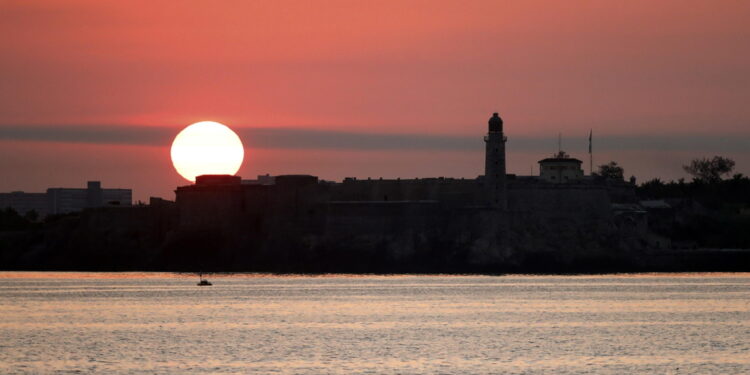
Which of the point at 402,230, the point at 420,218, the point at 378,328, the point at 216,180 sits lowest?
the point at 378,328

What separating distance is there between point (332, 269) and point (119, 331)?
58885 mm

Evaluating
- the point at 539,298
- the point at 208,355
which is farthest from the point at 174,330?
the point at 539,298

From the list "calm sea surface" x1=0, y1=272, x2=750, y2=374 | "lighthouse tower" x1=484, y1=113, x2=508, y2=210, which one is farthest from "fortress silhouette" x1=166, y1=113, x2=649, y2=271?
"calm sea surface" x1=0, y1=272, x2=750, y2=374

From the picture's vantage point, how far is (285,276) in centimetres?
12088

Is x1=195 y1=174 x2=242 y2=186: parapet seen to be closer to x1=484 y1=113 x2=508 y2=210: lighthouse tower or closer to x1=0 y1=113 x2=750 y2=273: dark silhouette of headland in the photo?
x1=0 y1=113 x2=750 y2=273: dark silhouette of headland

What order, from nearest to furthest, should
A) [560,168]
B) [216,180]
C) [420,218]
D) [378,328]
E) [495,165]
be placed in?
[378,328]
[495,165]
[420,218]
[216,180]
[560,168]

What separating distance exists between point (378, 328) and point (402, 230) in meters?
54.2

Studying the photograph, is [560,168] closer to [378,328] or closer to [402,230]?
[402,230]

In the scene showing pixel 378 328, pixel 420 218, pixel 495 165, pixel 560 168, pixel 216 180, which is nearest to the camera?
pixel 378 328

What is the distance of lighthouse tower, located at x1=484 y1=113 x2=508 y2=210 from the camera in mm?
111562

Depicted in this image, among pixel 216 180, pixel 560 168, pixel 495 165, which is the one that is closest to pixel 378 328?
pixel 495 165

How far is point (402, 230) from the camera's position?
11612 cm

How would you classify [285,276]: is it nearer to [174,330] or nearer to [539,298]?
[539,298]

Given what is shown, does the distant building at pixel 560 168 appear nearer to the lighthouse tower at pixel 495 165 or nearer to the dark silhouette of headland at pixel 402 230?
the dark silhouette of headland at pixel 402 230
